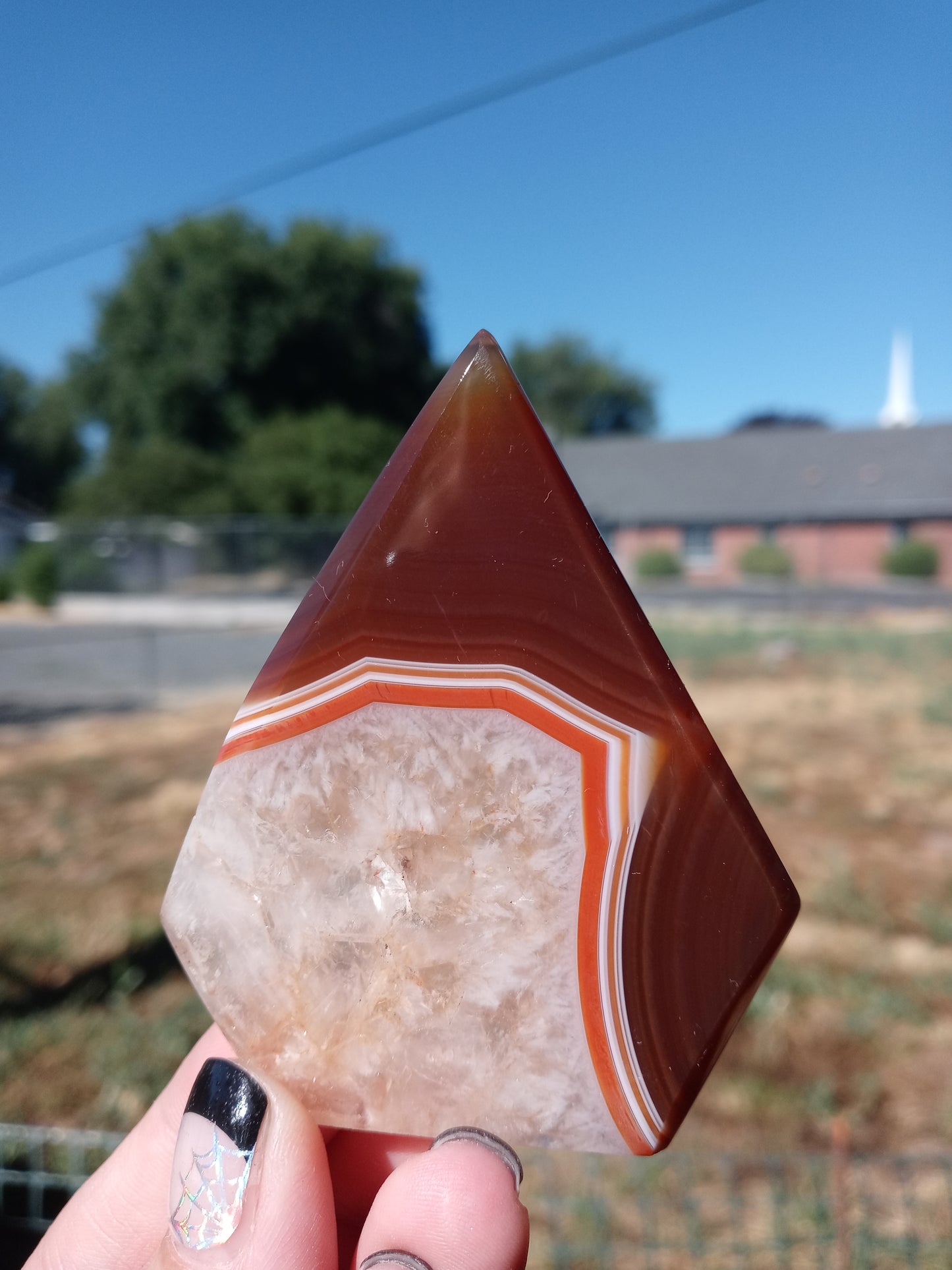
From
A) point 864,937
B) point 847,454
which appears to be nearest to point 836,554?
point 847,454

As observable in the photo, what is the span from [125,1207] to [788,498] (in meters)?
27.2

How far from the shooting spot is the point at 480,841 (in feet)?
3.36

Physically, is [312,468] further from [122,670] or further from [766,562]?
[122,670]

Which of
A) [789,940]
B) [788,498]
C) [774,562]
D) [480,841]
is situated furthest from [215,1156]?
[788,498]

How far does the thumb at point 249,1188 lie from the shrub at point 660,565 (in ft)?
80.3

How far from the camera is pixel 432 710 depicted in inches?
40.6

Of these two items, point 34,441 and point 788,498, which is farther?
point 34,441

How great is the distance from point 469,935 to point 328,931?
166mm

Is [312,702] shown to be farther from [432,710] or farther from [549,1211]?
[549,1211]

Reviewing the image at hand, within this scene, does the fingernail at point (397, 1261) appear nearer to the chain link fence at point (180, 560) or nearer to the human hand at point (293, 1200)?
the human hand at point (293, 1200)

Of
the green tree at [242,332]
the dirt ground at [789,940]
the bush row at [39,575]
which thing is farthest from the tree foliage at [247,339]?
the dirt ground at [789,940]

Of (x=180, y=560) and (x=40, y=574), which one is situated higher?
(x=180, y=560)

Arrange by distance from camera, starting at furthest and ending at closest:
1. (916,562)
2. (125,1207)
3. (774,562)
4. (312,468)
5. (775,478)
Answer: (775,478) < (312,468) < (774,562) < (916,562) < (125,1207)

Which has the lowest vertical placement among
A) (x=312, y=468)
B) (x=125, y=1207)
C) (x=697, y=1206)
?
(x=697, y=1206)
